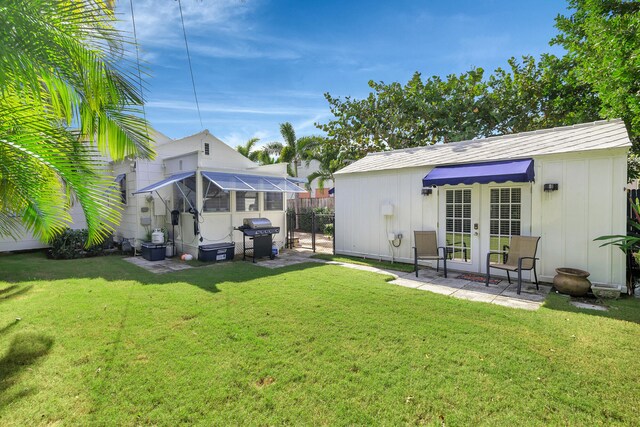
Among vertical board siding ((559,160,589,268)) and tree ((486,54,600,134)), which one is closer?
vertical board siding ((559,160,589,268))

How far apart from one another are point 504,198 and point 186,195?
37.8 feet

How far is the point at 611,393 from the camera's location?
3.36 m

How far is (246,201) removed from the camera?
13086mm

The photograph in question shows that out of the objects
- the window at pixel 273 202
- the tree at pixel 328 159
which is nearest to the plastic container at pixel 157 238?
the window at pixel 273 202

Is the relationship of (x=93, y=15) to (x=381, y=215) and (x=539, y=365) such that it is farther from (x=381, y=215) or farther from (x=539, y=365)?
(x=381, y=215)

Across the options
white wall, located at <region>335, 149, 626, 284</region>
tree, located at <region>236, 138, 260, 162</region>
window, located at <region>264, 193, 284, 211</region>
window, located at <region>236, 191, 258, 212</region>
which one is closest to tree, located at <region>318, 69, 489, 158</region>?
tree, located at <region>236, 138, 260, 162</region>

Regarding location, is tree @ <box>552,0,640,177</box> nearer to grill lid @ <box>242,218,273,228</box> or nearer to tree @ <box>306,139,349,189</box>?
grill lid @ <box>242,218,273,228</box>

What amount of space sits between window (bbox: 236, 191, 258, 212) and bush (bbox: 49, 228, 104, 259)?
6.52 m

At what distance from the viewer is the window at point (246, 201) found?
12.8 m

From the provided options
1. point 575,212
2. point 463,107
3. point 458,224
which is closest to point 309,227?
point 463,107

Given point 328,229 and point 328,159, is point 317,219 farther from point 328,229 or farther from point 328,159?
point 328,159

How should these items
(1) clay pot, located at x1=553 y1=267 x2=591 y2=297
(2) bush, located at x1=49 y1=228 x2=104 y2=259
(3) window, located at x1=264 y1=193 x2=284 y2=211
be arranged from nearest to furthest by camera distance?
(1) clay pot, located at x1=553 y1=267 x2=591 y2=297 < (2) bush, located at x1=49 y1=228 x2=104 y2=259 < (3) window, located at x1=264 y1=193 x2=284 y2=211

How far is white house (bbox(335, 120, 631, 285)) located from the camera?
7.07 metres

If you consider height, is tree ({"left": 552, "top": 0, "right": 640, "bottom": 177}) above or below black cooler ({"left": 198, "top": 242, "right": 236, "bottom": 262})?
above
